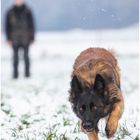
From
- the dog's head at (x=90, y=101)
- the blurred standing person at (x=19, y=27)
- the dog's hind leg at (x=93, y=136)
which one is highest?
the blurred standing person at (x=19, y=27)

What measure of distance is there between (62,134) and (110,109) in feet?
2.22

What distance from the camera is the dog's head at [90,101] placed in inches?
300

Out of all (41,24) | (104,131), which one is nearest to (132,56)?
(41,24)

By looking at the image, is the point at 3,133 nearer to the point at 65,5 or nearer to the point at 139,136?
the point at 139,136

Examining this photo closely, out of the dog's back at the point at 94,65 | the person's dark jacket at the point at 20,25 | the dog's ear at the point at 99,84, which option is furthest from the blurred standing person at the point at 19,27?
the dog's ear at the point at 99,84

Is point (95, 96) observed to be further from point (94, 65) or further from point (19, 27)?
point (19, 27)

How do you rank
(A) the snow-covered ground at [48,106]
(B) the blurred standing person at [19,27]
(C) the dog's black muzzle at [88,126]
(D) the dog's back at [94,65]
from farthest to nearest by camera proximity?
(B) the blurred standing person at [19,27], (A) the snow-covered ground at [48,106], (D) the dog's back at [94,65], (C) the dog's black muzzle at [88,126]

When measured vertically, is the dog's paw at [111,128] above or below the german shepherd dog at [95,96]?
below

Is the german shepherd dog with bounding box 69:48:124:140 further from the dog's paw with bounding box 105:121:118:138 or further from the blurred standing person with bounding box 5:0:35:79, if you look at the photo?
the blurred standing person with bounding box 5:0:35:79

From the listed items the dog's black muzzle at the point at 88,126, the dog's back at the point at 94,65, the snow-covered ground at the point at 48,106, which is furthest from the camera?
the snow-covered ground at the point at 48,106

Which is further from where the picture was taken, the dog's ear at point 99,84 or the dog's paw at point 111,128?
the dog's paw at point 111,128

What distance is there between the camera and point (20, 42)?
18594 mm

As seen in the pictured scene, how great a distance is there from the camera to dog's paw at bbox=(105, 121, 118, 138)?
7820mm

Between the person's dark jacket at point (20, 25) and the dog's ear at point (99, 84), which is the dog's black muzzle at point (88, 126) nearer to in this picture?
the dog's ear at point (99, 84)
